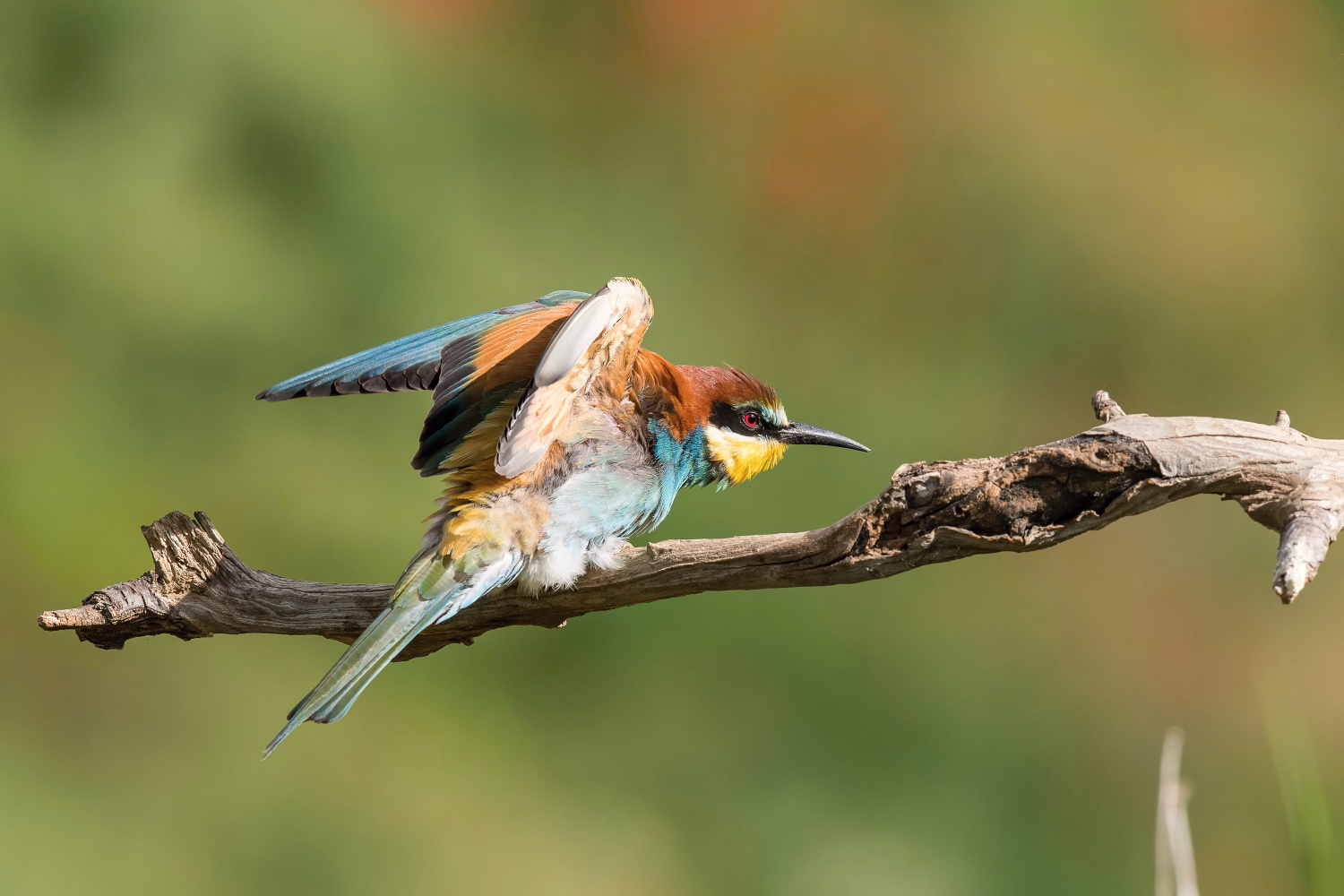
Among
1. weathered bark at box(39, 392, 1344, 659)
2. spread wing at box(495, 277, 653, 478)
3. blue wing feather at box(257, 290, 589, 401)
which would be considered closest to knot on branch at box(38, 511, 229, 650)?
blue wing feather at box(257, 290, 589, 401)

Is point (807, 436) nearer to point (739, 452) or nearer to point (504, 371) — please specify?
point (739, 452)

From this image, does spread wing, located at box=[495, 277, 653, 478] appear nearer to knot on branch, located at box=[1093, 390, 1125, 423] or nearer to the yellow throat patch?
the yellow throat patch

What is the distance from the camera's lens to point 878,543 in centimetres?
97

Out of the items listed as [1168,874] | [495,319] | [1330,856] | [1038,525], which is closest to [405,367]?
[495,319]

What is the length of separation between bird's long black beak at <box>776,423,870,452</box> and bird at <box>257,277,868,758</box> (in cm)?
3

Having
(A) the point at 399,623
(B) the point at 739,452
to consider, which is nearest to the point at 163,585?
(A) the point at 399,623

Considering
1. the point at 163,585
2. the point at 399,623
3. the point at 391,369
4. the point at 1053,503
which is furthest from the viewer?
the point at 391,369

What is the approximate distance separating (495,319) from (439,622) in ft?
1.41

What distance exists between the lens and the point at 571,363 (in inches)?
42.6

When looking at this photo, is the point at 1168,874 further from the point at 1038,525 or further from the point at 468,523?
the point at 468,523

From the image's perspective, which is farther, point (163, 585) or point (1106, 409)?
point (163, 585)

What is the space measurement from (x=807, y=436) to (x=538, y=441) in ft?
1.64

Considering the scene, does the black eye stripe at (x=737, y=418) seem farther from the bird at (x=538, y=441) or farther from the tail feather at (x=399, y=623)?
the tail feather at (x=399, y=623)

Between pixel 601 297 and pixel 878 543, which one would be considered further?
pixel 601 297
